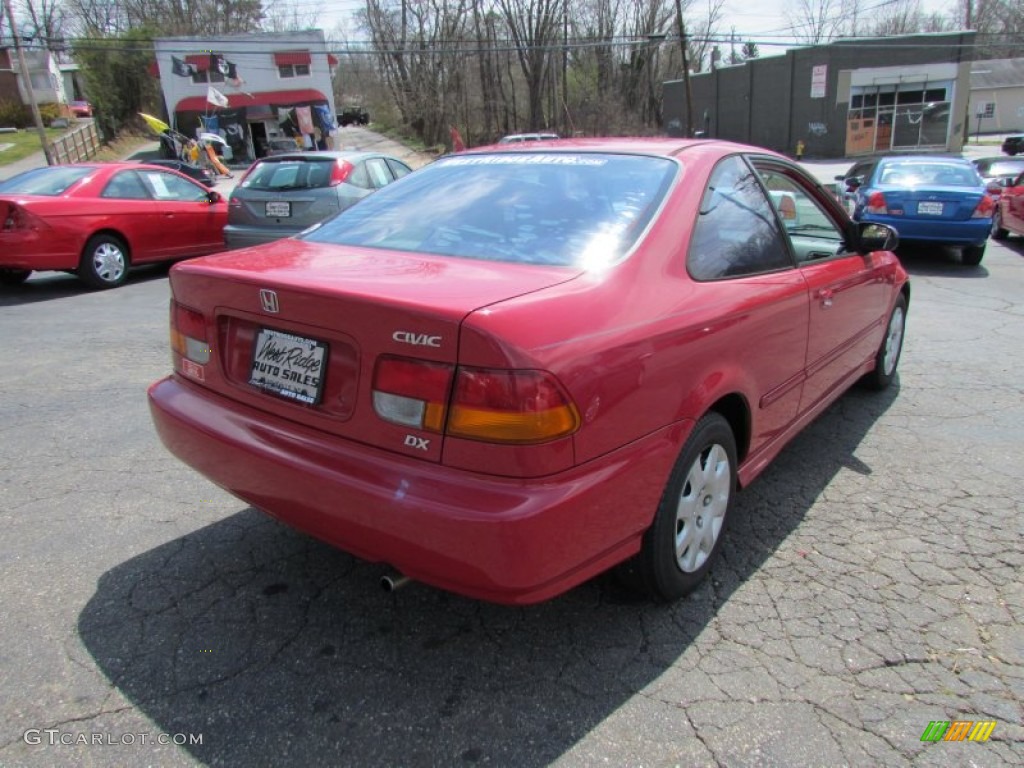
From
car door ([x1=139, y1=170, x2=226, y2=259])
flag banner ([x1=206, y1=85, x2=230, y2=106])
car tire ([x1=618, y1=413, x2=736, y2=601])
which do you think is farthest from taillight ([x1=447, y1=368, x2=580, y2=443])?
flag banner ([x1=206, y1=85, x2=230, y2=106])

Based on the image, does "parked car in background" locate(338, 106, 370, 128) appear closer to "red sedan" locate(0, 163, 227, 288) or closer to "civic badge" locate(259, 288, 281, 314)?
"red sedan" locate(0, 163, 227, 288)

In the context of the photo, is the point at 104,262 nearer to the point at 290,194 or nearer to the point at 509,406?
the point at 290,194

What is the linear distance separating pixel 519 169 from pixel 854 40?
134 ft

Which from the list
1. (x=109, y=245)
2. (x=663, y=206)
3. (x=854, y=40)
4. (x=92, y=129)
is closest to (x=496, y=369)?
(x=663, y=206)

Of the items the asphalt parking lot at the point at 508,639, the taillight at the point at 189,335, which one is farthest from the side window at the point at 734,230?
the taillight at the point at 189,335

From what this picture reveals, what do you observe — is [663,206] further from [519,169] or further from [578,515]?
[578,515]

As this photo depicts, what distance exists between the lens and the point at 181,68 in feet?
133

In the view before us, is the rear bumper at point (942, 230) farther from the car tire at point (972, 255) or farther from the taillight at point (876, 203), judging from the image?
the car tire at point (972, 255)

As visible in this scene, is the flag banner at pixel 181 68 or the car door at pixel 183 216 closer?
the car door at pixel 183 216

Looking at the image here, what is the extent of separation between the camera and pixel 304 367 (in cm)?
231

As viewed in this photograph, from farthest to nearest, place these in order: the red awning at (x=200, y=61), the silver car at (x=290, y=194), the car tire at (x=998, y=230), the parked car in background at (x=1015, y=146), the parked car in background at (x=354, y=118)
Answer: the parked car in background at (x=354, y=118), the red awning at (x=200, y=61), the parked car in background at (x=1015, y=146), the car tire at (x=998, y=230), the silver car at (x=290, y=194)

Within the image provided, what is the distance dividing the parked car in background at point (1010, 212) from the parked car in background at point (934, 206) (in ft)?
5.05

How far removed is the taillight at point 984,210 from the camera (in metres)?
9.45

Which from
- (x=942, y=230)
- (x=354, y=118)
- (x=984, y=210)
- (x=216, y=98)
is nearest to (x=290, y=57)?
(x=216, y=98)
